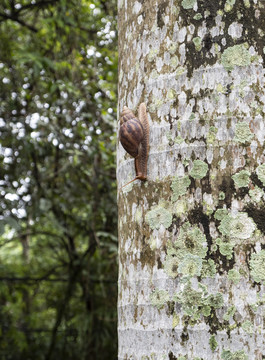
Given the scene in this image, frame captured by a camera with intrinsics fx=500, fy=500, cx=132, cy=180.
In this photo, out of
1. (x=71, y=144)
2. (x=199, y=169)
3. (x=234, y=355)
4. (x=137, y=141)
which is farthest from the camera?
(x=71, y=144)

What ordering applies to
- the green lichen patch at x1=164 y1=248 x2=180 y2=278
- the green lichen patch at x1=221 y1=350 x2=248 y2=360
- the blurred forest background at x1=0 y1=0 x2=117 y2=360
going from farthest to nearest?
the blurred forest background at x1=0 y1=0 x2=117 y2=360 < the green lichen patch at x1=164 y1=248 x2=180 y2=278 < the green lichen patch at x1=221 y1=350 x2=248 y2=360

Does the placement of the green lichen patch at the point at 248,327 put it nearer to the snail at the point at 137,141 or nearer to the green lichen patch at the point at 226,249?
the green lichen patch at the point at 226,249

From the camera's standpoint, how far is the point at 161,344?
3.79 ft

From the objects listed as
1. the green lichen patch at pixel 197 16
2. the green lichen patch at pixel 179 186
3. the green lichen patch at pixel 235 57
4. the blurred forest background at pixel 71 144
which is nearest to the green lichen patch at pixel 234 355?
the green lichen patch at pixel 179 186

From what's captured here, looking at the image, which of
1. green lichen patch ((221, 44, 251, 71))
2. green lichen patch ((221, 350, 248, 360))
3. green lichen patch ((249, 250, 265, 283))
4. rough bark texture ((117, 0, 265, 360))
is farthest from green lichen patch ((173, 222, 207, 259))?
green lichen patch ((221, 44, 251, 71))

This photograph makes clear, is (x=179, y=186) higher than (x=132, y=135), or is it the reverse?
(x=132, y=135)

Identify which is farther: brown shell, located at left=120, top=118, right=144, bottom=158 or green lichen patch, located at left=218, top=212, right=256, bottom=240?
brown shell, located at left=120, top=118, right=144, bottom=158

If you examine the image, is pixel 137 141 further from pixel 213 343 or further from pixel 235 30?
pixel 213 343

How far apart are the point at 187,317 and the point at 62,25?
132 inches

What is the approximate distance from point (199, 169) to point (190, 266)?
0.22 metres

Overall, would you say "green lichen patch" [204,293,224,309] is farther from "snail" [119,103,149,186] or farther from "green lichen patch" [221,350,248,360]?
"snail" [119,103,149,186]

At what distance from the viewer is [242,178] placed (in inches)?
44.8

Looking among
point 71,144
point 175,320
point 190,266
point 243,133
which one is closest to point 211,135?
point 243,133

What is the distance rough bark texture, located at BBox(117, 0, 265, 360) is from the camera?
1.09m
